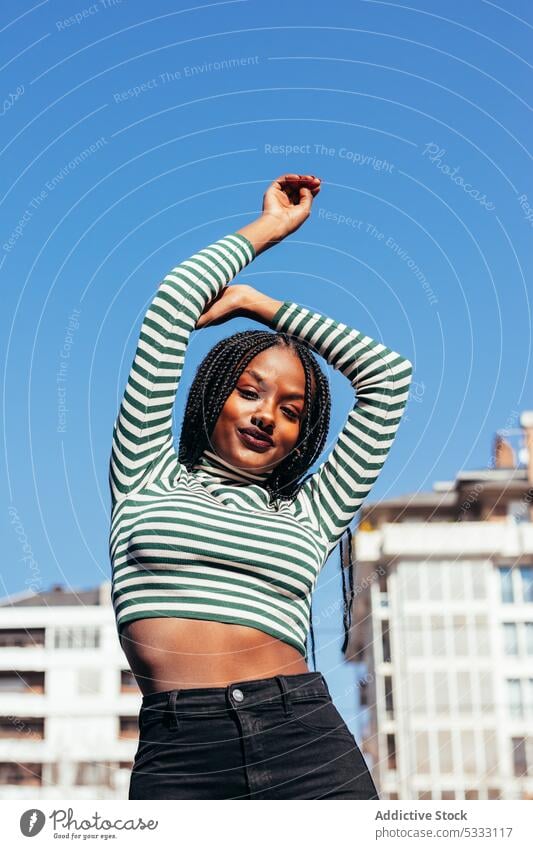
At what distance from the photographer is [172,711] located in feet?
3.10

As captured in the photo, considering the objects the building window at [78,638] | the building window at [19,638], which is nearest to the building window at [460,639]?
the building window at [78,638]

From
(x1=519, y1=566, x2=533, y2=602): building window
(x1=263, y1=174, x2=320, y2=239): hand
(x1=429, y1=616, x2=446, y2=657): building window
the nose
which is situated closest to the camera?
the nose

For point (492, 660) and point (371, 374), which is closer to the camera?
point (371, 374)

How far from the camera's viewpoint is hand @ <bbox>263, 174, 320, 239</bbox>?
1.17m

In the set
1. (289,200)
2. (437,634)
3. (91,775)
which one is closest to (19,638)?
(91,775)

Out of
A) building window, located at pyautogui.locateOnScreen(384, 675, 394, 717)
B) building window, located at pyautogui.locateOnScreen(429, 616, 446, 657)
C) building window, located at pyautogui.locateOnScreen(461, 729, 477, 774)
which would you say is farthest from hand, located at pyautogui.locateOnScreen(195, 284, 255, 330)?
building window, located at pyautogui.locateOnScreen(461, 729, 477, 774)

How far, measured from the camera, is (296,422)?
3.59 ft

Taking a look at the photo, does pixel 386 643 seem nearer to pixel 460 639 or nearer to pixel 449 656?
pixel 460 639

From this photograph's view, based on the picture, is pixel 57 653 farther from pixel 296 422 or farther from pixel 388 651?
pixel 296 422

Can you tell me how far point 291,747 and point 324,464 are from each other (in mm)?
279

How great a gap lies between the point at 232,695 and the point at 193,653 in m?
0.05

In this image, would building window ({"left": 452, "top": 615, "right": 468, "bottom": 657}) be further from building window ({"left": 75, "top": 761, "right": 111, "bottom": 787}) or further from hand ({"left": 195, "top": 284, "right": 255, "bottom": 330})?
hand ({"left": 195, "top": 284, "right": 255, "bottom": 330})

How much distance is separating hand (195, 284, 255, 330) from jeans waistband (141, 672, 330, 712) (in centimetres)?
34

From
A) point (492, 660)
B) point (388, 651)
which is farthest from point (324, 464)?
point (388, 651)
